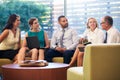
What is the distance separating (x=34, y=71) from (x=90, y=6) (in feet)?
11.6

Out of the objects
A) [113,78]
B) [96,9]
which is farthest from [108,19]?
[113,78]

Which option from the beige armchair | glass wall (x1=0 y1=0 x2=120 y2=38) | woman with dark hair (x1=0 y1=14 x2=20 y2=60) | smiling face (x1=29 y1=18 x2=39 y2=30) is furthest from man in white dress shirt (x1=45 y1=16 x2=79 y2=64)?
the beige armchair

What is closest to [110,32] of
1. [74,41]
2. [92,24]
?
[92,24]

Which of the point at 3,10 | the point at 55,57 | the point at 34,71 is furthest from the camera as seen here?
the point at 3,10

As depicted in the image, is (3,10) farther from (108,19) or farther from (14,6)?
(108,19)

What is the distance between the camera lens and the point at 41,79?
4387 mm

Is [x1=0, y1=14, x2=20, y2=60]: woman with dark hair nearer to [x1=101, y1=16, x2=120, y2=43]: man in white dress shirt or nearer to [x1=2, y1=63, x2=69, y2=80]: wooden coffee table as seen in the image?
[x1=2, y1=63, x2=69, y2=80]: wooden coffee table

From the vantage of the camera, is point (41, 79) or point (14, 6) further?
point (14, 6)

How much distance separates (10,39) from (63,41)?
1181 millimetres

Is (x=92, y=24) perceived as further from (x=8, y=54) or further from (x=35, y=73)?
(x=35, y=73)

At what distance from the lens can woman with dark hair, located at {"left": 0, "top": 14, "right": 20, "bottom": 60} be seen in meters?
5.88

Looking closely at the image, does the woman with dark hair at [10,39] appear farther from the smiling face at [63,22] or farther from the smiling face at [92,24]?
the smiling face at [92,24]

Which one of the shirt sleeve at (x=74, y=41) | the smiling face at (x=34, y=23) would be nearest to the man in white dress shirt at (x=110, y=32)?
the shirt sleeve at (x=74, y=41)

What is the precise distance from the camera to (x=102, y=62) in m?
3.54
